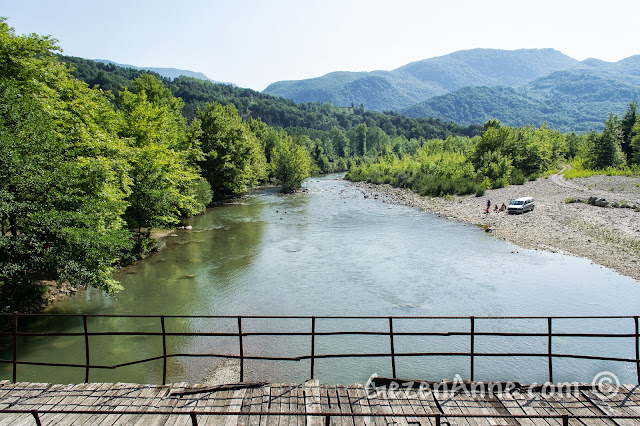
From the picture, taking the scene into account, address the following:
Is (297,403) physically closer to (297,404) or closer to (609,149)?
(297,404)

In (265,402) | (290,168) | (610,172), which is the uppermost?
(290,168)

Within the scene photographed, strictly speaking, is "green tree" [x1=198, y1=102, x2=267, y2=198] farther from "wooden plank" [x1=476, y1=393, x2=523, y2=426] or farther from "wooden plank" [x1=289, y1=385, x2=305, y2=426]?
"wooden plank" [x1=476, y1=393, x2=523, y2=426]

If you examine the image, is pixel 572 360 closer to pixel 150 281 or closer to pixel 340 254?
pixel 340 254

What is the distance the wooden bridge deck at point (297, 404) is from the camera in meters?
8.30

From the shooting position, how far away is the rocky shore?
1158 inches

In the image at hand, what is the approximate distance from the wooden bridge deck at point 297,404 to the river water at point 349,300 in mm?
5644

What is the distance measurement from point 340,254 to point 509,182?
46.9m

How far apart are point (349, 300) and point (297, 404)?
1320 centimetres

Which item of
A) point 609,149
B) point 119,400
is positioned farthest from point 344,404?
point 609,149

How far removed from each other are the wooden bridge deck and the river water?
18.5 feet

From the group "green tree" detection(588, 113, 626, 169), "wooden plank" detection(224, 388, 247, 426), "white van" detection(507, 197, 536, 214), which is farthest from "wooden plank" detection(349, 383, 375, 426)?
"green tree" detection(588, 113, 626, 169)

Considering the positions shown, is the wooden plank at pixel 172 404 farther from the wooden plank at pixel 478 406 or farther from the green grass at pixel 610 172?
the green grass at pixel 610 172

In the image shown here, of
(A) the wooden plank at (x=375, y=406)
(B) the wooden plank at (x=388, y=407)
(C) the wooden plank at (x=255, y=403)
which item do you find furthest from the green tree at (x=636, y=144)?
(C) the wooden plank at (x=255, y=403)

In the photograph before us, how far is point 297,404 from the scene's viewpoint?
8758 millimetres
